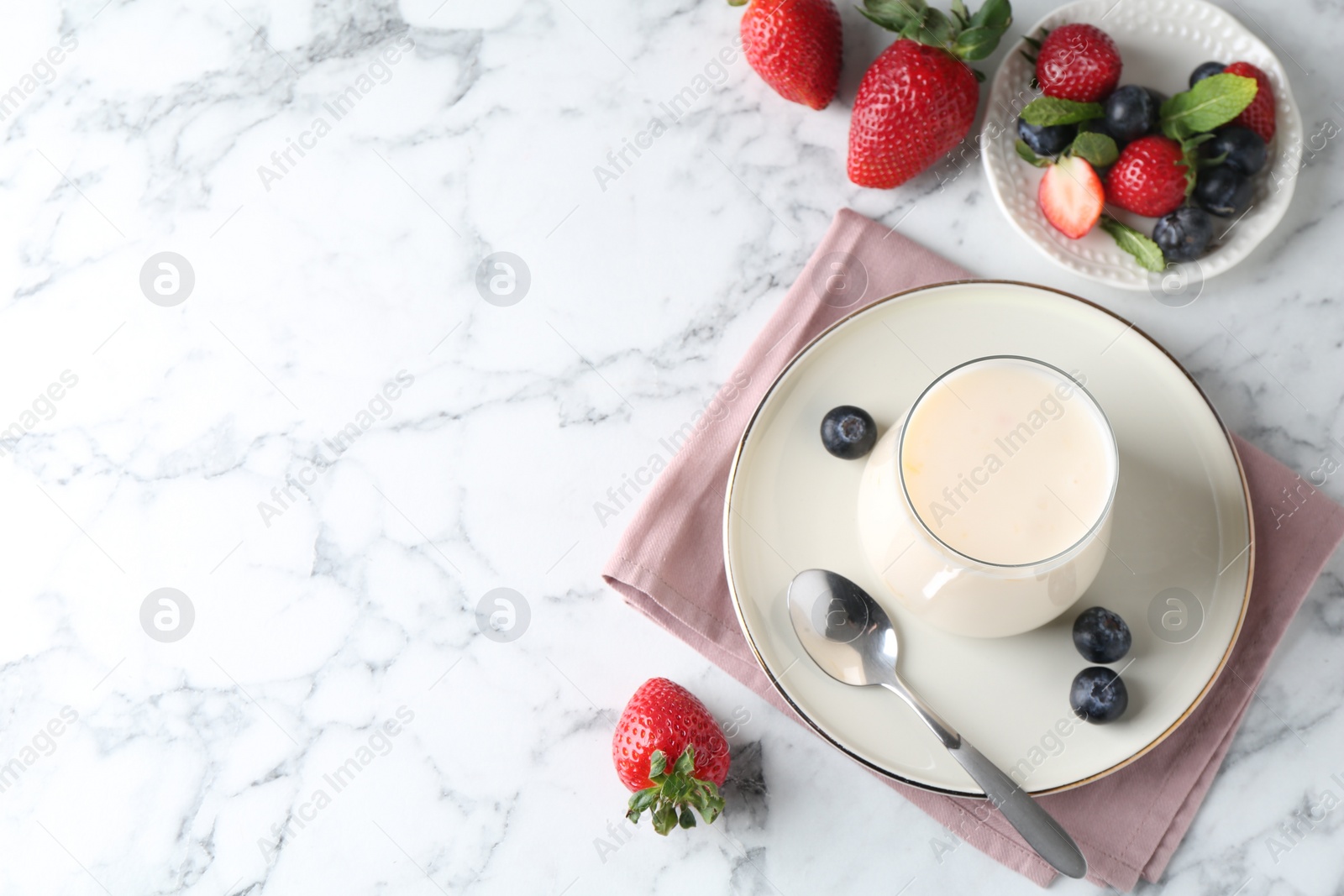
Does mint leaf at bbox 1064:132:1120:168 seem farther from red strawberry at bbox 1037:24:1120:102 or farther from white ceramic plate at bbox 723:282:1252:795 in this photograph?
white ceramic plate at bbox 723:282:1252:795

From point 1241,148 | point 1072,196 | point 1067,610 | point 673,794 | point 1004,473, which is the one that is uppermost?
point 1241,148

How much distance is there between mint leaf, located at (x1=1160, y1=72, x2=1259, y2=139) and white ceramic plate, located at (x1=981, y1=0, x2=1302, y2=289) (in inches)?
2.5

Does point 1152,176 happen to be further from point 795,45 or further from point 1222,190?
point 795,45

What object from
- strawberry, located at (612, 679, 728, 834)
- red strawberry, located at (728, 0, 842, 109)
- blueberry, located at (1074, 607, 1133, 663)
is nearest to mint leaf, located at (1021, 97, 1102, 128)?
red strawberry, located at (728, 0, 842, 109)

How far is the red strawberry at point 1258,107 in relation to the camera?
1.09m

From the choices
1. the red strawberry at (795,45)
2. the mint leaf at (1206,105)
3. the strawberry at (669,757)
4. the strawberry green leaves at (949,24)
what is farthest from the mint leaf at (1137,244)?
the strawberry at (669,757)

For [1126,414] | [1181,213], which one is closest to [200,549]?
[1126,414]

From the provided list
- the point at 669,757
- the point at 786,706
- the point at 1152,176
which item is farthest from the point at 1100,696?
the point at 1152,176

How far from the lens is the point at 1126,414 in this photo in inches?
40.1

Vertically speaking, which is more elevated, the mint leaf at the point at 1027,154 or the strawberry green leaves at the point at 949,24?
the strawberry green leaves at the point at 949,24

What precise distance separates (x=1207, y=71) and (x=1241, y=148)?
0.35 ft

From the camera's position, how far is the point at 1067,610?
1011 millimetres

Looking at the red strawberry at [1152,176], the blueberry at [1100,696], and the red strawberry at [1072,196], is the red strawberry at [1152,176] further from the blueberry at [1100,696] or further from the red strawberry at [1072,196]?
the blueberry at [1100,696]

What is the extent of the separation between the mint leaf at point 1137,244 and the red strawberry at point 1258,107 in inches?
6.3
